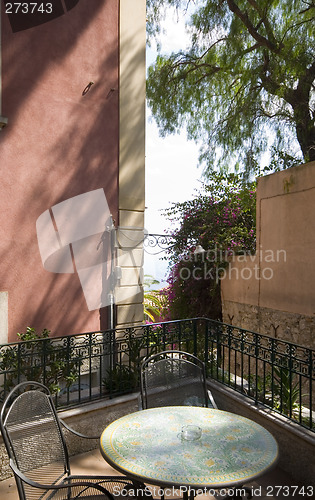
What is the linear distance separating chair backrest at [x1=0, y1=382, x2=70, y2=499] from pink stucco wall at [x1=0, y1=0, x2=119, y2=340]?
2388mm

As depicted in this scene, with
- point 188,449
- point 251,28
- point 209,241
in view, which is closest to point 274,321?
point 209,241

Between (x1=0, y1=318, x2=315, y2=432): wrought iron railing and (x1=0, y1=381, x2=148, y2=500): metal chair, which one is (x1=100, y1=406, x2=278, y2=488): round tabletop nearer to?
(x1=0, y1=381, x2=148, y2=500): metal chair

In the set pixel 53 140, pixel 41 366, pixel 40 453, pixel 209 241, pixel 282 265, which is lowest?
pixel 40 453

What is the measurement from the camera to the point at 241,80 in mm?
11039

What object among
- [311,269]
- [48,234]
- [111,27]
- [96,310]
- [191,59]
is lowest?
[96,310]

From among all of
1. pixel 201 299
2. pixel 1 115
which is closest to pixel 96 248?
pixel 1 115

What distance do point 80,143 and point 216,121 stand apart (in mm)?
7024

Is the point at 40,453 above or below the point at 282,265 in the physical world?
below

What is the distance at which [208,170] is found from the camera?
37.2 feet

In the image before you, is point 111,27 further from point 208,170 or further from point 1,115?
point 208,170

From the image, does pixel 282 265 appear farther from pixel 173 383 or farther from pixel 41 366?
pixel 41 366

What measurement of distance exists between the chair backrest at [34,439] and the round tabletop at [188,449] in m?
0.46

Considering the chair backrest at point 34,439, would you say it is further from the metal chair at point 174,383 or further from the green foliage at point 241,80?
the green foliage at point 241,80

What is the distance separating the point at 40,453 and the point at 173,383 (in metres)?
1.48
